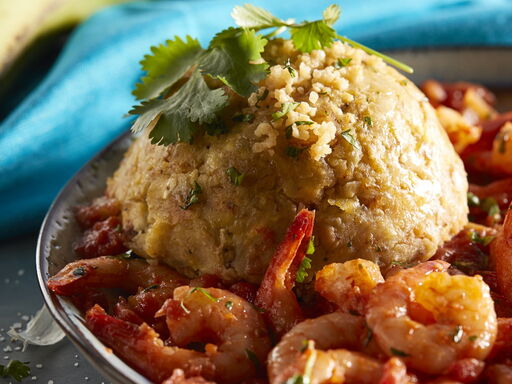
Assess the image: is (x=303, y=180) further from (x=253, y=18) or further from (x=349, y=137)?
(x=253, y=18)

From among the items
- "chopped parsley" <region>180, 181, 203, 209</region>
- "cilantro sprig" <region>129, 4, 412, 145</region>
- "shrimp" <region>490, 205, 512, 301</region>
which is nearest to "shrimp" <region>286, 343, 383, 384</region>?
"shrimp" <region>490, 205, 512, 301</region>

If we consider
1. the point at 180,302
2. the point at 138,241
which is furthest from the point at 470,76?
the point at 180,302

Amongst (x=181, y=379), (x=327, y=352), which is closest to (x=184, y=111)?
(x=181, y=379)

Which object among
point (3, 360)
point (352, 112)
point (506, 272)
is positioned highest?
point (352, 112)

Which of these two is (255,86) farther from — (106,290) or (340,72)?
(106,290)

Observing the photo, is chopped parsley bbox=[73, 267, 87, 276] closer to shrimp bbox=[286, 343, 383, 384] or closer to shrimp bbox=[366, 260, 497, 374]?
shrimp bbox=[286, 343, 383, 384]

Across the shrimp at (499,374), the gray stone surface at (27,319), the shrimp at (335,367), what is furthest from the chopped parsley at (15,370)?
the shrimp at (499,374)

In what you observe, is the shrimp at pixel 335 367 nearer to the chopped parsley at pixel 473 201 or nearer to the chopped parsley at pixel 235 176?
the chopped parsley at pixel 235 176
